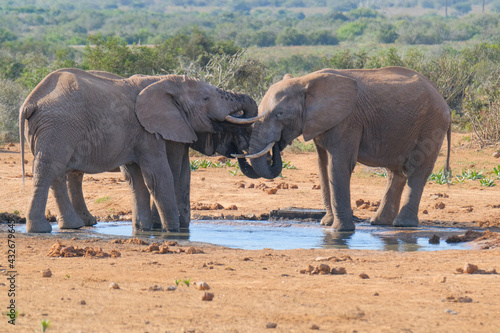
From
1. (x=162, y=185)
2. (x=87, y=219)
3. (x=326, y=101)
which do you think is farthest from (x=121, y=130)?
(x=326, y=101)

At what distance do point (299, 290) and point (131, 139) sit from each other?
4.54 meters

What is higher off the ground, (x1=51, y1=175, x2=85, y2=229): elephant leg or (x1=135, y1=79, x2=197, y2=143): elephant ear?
(x1=135, y1=79, x2=197, y2=143): elephant ear

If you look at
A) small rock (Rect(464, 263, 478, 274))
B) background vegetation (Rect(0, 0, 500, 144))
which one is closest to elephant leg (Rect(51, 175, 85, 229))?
small rock (Rect(464, 263, 478, 274))

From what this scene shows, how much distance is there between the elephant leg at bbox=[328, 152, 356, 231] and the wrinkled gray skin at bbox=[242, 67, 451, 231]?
12 mm

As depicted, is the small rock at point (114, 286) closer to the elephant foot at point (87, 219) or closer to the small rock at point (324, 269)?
the small rock at point (324, 269)

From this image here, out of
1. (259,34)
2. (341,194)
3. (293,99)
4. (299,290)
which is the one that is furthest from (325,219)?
(259,34)

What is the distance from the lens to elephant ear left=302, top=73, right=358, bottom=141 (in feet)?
34.3

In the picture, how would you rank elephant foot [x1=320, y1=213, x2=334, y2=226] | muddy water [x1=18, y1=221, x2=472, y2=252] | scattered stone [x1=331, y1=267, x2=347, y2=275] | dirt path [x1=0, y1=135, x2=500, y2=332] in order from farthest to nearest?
elephant foot [x1=320, y1=213, x2=334, y2=226], muddy water [x1=18, y1=221, x2=472, y2=252], scattered stone [x1=331, y1=267, x2=347, y2=275], dirt path [x1=0, y1=135, x2=500, y2=332]

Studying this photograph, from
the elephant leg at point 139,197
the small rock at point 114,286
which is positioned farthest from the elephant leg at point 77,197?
the small rock at point 114,286

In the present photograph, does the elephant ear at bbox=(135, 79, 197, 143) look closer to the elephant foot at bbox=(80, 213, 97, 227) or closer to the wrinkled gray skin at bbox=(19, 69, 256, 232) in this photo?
the wrinkled gray skin at bbox=(19, 69, 256, 232)

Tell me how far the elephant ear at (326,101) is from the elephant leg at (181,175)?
62.9 inches

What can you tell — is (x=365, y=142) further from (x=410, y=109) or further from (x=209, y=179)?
(x=209, y=179)

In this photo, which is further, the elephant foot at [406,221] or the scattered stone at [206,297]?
the elephant foot at [406,221]

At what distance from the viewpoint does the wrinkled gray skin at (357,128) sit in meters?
10.5
